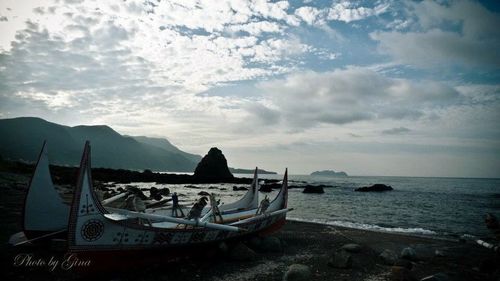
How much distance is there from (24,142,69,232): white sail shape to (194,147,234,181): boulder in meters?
86.0

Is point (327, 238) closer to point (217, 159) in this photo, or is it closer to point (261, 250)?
point (261, 250)

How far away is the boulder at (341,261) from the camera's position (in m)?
11.1

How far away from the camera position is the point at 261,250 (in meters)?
13.2

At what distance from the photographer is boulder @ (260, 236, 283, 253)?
13.3m

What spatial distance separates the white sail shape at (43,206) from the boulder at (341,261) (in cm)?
1140

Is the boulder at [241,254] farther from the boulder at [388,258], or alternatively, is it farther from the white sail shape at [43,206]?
the white sail shape at [43,206]

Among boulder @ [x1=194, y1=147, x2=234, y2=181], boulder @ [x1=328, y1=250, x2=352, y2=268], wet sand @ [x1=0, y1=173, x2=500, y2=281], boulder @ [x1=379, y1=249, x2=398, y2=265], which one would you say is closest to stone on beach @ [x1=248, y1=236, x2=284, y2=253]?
wet sand @ [x1=0, y1=173, x2=500, y2=281]

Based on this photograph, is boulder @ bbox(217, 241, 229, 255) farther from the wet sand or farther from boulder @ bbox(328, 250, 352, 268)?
boulder @ bbox(328, 250, 352, 268)

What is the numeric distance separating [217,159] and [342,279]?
9230 cm

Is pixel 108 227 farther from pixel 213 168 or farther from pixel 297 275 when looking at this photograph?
pixel 213 168

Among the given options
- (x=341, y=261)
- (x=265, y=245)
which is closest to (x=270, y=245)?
(x=265, y=245)

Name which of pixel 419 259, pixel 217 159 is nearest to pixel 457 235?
pixel 419 259

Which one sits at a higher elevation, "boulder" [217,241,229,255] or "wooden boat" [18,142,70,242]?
"wooden boat" [18,142,70,242]

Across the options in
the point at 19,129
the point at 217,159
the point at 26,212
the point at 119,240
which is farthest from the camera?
the point at 19,129
